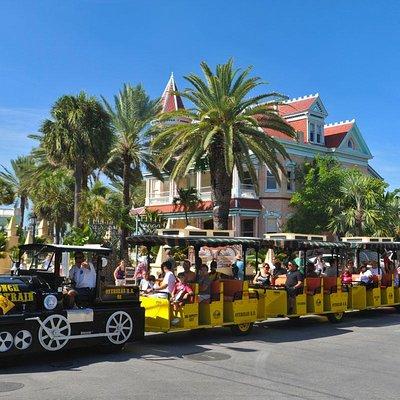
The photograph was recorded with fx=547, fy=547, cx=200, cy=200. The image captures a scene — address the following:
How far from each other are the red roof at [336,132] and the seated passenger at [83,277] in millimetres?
35029

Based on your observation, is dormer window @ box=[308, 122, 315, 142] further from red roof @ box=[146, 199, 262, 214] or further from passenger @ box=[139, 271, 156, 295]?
passenger @ box=[139, 271, 156, 295]

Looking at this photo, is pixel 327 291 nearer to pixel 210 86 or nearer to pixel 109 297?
pixel 109 297

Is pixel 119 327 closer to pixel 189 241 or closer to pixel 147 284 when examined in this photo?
pixel 147 284

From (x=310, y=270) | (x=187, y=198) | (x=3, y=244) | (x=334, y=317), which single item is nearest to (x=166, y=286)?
(x=310, y=270)

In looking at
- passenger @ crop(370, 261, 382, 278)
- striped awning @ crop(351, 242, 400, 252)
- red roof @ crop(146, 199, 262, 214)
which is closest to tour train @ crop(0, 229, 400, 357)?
passenger @ crop(370, 261, 382, 278)

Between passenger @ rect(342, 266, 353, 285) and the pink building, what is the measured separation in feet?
55.9

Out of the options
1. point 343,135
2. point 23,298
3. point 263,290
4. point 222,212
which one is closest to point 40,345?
point 23,298

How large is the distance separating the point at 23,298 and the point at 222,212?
16690 mm

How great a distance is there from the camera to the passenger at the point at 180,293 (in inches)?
452

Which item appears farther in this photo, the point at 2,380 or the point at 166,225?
the point at 166,225

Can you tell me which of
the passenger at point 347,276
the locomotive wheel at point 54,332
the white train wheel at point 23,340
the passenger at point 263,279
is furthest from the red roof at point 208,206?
the white train wheel at point 23,340

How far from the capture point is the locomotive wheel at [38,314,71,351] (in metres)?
9.09

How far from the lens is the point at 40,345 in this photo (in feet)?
29.6

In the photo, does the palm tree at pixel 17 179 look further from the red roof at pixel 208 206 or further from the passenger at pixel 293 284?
the passenger at pixel 293 284
